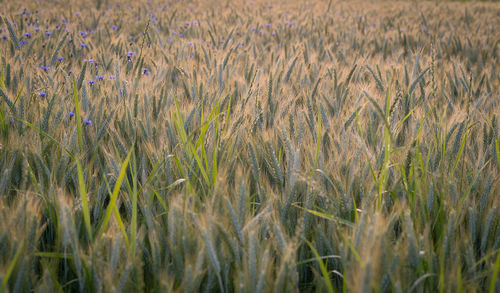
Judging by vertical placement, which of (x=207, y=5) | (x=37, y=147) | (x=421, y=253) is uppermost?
(x=207, y=5)

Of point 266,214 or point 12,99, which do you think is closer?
point 266,214

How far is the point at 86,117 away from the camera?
138 centimetres

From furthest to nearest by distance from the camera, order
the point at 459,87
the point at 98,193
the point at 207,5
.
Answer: the point at 207,5
the point at 459,87
the point at 98,193

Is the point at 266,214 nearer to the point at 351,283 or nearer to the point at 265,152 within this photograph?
the point at 351,283

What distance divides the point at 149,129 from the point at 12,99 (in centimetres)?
55

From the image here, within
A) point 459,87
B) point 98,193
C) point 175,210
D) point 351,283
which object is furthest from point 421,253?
point 459,87

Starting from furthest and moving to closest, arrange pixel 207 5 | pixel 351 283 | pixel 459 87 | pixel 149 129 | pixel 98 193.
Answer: pixel 207 5 < pixel 459 87 < pixel 149 129 < pixel 98 193 < pixel 351 283

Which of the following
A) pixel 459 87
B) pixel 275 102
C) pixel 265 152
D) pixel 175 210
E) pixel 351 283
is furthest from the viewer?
pixel 459 87

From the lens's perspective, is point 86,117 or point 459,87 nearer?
point 86,117

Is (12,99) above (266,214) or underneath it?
above

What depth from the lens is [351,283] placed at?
0.69 meters

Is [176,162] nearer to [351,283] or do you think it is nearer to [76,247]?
[76,247]

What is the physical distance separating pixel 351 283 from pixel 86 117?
112 centimetres

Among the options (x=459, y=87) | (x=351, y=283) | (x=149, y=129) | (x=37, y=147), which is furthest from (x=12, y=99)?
(x=459, y=87)
